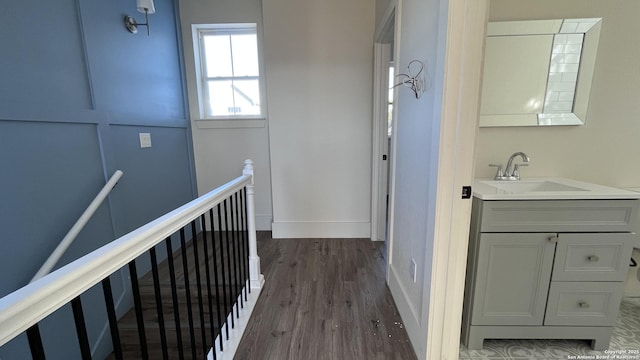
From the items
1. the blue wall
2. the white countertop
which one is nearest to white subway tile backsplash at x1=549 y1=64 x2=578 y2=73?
the white countertop

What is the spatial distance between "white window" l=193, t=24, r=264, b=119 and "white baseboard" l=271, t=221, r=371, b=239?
4.37ft

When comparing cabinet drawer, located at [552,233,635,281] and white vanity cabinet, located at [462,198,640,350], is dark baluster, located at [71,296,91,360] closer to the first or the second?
white vanity cabinet, located at [462,198,640,350]

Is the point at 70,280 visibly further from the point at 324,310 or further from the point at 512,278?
the point at 512,278

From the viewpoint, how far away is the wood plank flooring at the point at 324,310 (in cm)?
148

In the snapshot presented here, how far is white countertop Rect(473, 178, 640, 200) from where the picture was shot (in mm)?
1291

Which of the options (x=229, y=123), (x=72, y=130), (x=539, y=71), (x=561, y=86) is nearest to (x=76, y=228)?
(x=72, y=130)

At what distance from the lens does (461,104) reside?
1074 millimetres

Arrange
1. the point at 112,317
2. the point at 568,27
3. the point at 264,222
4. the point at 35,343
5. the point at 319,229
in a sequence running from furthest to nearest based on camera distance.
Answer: the point at 264,222 < the point at 319,229 < the point at 568,27 < the point at 112,317 < the point at 35,343

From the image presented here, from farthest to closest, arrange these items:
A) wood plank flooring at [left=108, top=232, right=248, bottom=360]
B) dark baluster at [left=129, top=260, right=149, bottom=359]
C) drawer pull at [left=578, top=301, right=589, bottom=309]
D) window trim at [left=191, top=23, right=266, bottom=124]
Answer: window trim at [left=191, top=23, right=266, bottom=124], wood plank flooring at [left=108, top=232, right=248, bottom=360], drawer pull at [left=578, top=301, right=589, bottom=309], dark baluster at [left=129, top=260, right=149, bottom=359]

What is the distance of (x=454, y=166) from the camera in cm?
112

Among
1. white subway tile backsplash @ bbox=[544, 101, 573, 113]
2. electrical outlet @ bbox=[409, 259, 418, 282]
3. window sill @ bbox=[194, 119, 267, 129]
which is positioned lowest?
electrical outlet @ bbox=[409, 259, 418, 282]

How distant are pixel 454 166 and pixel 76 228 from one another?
205 cm

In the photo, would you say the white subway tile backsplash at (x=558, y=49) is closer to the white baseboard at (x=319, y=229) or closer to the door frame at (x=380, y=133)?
the door frame at (x=380, y=133)

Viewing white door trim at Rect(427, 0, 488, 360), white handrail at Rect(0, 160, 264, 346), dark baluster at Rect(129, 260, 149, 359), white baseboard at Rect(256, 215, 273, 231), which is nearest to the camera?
white handrail at Rect(0, 160, 264, 346)
